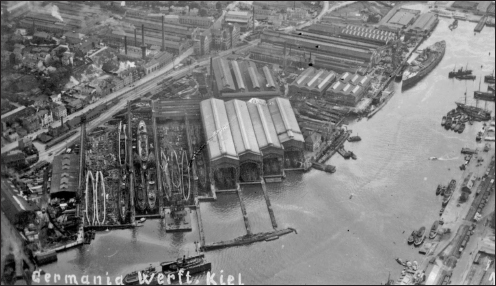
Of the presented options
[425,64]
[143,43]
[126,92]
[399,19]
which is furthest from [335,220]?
[399,19]

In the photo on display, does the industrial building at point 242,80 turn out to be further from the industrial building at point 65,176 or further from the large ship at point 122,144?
the industrial building at point 65,176

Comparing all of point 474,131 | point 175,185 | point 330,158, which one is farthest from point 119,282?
point 474,131

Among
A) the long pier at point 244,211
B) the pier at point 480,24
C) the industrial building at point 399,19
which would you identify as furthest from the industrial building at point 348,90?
the pier at point 480,24

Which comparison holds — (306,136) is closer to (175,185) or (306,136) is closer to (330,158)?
(330,158)

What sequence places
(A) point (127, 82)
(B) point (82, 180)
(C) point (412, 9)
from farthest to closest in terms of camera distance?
(C) point (412, 9) < (A) point (127, 82) < (B) point (82, 180)

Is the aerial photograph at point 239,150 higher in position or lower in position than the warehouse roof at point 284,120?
lower

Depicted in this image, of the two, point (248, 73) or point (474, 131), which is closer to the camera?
point (474, 131)
